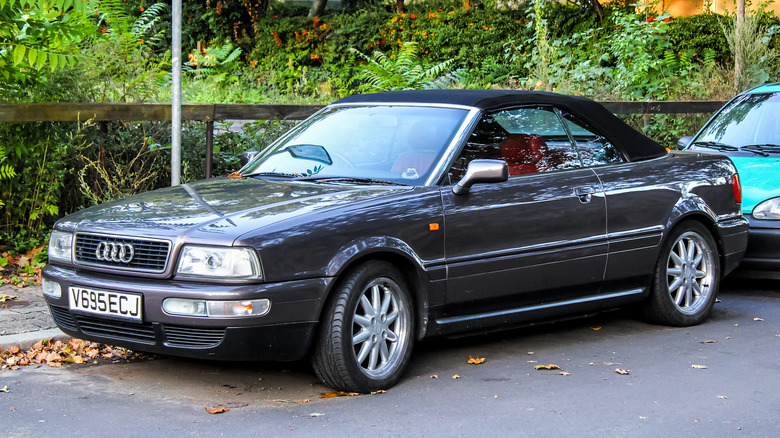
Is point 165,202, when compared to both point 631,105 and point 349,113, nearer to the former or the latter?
point 349,113

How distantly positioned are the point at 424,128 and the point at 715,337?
95.6 inches

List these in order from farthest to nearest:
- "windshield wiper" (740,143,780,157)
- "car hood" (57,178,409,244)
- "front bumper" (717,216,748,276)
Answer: "windshield wiper" (740,143,780,157)
"front bumper" (717,216,748,276)
"car hood" (57,178,409,244)

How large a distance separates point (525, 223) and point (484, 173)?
55 centimetres

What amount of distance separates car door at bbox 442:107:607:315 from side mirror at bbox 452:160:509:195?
0.43 feet

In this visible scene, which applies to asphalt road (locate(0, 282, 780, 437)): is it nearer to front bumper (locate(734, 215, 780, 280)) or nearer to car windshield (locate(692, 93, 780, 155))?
front bumper (locate(734, 215, 780, 280))

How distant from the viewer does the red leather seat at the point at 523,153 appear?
19.7ft

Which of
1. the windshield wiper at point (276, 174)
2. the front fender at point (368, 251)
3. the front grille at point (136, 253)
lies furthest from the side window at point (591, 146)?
the front grille at point (136, 253)

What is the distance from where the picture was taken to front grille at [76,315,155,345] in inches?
191

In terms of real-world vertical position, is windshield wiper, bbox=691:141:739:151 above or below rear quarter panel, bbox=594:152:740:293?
above

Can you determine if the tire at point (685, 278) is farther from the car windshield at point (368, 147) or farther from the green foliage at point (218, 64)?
the green foliage at point (218, 64)

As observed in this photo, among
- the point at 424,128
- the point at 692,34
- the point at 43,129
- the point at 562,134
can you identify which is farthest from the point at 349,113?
the point at 692,34

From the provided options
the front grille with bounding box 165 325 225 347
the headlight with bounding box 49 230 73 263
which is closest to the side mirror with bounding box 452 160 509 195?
the front grille with bounding box 165 325 225 347

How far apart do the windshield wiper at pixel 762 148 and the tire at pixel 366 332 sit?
15.1ft

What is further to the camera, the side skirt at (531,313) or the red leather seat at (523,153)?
the red leather seat at (523,153)
